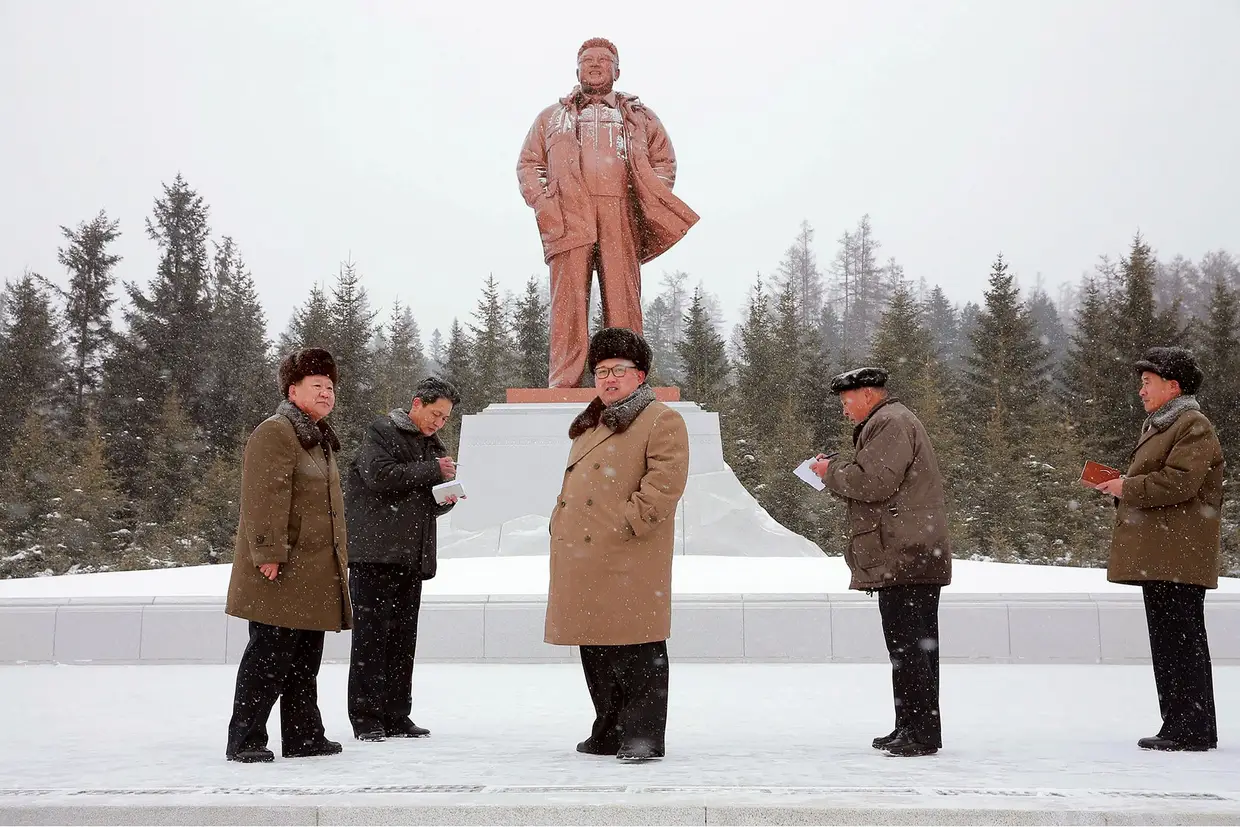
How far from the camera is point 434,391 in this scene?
4531 mm

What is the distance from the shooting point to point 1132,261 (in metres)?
28.5

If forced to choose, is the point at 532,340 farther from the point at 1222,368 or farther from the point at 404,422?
the point at 404,422

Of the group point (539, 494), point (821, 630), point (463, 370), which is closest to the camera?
point (821, 630)

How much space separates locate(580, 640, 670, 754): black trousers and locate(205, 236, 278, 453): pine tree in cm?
2662

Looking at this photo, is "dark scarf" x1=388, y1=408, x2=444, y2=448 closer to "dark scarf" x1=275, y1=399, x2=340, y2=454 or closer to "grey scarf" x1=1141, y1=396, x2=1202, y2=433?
"dark scarf" x1=275, y1=399, x2=340, y2=454

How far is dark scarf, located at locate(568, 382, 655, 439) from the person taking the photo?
383cm

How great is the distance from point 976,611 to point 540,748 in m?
3.48

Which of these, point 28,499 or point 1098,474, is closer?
point 1098,474

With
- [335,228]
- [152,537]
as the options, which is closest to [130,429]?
[152,537]

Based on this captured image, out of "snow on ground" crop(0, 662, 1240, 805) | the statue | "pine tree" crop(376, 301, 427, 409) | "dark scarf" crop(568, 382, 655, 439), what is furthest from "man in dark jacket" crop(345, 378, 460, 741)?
"pine tree" crop(376, 301, 427, 409)

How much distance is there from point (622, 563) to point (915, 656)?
1.08 metres

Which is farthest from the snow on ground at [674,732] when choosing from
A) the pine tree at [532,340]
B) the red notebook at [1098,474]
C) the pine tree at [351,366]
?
the pine tree at [532,340]

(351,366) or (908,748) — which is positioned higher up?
(351,366)

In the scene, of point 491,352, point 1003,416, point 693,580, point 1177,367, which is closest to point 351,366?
point 491,352
